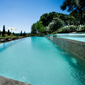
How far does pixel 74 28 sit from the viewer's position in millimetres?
19438

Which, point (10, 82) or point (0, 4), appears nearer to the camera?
point (10, 82)

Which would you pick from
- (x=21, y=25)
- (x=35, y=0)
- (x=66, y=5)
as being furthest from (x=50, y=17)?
(x=35, y=0)

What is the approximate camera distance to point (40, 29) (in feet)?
130

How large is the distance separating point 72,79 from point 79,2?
1916cm

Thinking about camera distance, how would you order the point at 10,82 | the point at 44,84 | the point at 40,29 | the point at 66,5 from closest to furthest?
the point at 10,82
the point at 44,84
the point at 66,5
the point at 40,29

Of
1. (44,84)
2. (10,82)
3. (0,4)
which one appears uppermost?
(0,4)

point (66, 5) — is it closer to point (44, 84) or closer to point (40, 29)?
point (40, 29)

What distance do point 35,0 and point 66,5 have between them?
26.0 ft

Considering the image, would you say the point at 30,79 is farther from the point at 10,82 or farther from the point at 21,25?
the point at 21,25

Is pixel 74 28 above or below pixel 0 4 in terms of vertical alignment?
below

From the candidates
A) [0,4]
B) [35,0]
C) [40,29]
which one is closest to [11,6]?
[0,4]

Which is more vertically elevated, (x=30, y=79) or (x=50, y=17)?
(x=50, y=17)

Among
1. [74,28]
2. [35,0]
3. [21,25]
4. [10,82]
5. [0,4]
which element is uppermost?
[35,0]

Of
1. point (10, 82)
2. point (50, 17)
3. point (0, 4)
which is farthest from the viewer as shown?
point (50, 17)
